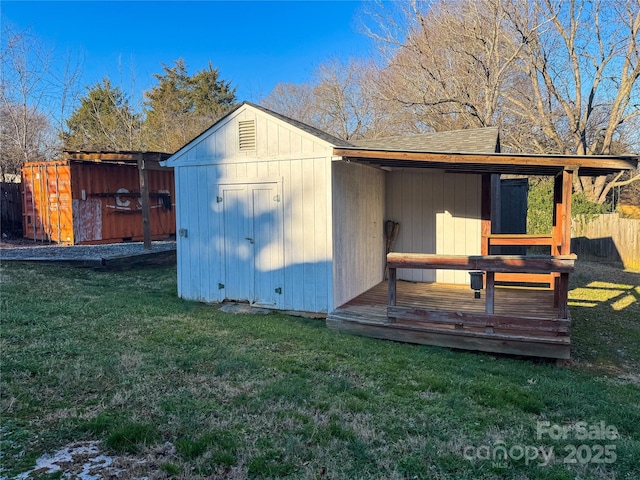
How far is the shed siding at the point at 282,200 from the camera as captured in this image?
20.3 feet

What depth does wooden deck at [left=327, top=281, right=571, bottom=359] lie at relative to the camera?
473cm

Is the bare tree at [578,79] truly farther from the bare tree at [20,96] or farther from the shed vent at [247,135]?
the bare tree at [20,96]

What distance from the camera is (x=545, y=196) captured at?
16188 mm

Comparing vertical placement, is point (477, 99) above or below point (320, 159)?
above

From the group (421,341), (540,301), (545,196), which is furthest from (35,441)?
(545,196)

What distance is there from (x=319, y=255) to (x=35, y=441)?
408 centimetres

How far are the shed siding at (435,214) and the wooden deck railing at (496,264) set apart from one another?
297 centimetres

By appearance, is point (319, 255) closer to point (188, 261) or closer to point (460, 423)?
point (188, 261)

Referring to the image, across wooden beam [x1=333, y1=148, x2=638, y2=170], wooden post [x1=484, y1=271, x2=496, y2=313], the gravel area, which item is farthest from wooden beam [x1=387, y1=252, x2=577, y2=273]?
the gravel area

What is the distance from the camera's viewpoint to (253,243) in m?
6.75

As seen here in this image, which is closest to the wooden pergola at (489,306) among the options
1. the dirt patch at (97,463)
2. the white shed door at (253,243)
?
the white shed door at (253,243)

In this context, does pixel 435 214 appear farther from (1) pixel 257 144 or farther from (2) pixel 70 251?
(2) pixel 70 251

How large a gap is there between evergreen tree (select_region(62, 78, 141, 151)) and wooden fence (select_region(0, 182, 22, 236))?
31.2 feet

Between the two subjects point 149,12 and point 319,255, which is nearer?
point 319,255
